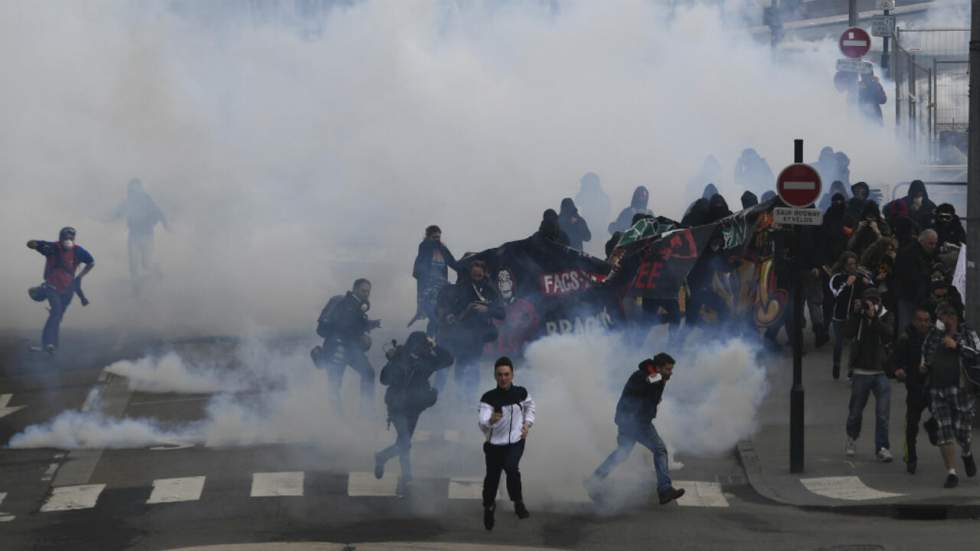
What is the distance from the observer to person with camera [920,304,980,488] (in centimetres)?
1534

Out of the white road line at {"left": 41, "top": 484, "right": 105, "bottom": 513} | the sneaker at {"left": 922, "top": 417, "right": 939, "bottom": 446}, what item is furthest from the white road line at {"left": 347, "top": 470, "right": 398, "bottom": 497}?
the sneaker at {"left": 922, "top": 417, "right": 939, "bottom": 446}

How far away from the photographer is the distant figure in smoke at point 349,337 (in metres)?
18.7

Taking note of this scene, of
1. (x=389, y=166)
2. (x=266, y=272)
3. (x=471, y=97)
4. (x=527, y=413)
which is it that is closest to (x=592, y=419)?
(x=527, y=413)

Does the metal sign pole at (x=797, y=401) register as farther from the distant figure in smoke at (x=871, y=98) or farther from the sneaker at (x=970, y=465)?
the distant figure in smoke at (x=871, y=98)

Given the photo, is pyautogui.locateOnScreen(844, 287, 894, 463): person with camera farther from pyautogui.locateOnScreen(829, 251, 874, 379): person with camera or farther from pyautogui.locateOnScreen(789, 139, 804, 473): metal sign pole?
pyautogui.locateOnScreen(829, 251, 874, 379): person with camera

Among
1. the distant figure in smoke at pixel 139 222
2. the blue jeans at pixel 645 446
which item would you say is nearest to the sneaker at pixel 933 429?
the blue jeans at pixel 645 446

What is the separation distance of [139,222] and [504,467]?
50.1ft

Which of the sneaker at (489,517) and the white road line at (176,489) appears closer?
the sneaker at (489,517)

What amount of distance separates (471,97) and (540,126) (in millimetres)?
1459

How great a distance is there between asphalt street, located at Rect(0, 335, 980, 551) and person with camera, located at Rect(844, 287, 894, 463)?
1271mm

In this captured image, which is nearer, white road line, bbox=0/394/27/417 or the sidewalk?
the sidewalk

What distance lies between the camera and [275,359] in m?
21.7

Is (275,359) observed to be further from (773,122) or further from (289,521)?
(773,122)

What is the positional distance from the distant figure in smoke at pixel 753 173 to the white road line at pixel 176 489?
568 inches
